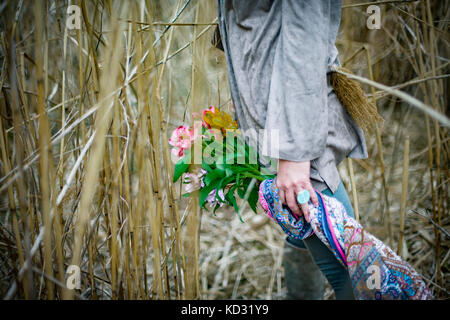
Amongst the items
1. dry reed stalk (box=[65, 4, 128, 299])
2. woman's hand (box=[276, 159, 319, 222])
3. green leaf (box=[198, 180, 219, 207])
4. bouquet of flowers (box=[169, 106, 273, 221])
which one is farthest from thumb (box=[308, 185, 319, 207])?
dry reed stalk (box=[65, 4, 128, 299])

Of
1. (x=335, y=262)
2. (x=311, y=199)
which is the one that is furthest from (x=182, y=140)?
(x=335, y=262)

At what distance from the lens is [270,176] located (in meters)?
0.62

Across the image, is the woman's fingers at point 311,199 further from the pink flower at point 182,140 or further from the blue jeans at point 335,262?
the pink flower at point 182,140

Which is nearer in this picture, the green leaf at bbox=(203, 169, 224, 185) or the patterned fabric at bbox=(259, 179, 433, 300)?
the patterned fabric at bbox=(259, 179, 433, 300)

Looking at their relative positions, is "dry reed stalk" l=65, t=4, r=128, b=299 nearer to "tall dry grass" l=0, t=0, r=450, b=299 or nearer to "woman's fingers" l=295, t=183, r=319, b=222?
"tall dry grass" l=0, t=0, r=450, b=299

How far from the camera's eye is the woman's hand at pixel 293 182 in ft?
1.66

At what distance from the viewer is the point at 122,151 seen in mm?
625

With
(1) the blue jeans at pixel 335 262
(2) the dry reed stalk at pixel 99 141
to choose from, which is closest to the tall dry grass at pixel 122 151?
(2) the dry reed stalk at pixel 99 141

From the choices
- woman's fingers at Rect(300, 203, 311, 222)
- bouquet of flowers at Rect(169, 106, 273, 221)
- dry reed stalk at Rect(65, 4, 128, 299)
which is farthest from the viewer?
bouquet of flowers at Rect(169, 106, 273, 221)

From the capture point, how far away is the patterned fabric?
0.50 m

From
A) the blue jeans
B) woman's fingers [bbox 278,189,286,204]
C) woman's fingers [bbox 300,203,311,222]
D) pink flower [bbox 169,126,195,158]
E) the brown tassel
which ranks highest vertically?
the brown tassel

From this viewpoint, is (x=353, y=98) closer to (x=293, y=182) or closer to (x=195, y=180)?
(x=293, y=182)
